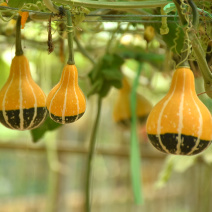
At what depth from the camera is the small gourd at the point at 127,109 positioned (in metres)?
0.86

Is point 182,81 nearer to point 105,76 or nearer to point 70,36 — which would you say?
point 70,36

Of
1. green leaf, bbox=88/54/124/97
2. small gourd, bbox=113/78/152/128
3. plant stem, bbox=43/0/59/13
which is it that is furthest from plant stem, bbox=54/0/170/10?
small gourd, bbox=113/78/152/128

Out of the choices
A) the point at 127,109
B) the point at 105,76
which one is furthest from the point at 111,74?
the point at 127,109

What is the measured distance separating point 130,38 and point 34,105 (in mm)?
624

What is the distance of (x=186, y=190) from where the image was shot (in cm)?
214

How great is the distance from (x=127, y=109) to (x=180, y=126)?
56 cm

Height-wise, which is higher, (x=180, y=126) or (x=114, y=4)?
(x=114, y=4)

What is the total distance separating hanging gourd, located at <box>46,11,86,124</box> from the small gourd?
509 mm

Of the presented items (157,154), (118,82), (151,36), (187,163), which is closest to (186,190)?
(157,154)

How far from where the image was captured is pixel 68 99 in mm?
345

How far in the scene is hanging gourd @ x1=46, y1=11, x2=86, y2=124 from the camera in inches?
13.5

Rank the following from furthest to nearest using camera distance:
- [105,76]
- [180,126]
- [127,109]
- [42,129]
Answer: [127,109] → [105,76] → [42,129] → [180,126]

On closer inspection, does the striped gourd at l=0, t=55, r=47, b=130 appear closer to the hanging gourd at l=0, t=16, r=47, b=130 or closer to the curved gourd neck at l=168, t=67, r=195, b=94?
the hanging gourd at l=0, t=16, r=47, b=130

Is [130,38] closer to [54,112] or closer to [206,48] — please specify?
[206,48]
